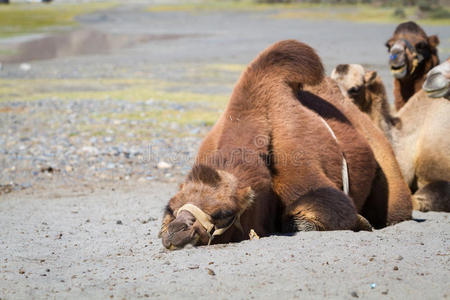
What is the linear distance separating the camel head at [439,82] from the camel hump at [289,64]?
1025 millimetres

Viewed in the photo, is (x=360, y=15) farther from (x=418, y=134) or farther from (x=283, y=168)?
(x=283, y=168)

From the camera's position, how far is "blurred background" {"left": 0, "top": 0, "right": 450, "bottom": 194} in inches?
433

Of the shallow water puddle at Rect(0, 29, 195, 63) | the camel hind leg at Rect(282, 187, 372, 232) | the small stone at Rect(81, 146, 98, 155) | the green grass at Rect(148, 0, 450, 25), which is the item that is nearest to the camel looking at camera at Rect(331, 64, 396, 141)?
the camel hind leg at Rect(282, 187, 372, 232)

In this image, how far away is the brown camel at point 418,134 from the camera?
25.6 feet

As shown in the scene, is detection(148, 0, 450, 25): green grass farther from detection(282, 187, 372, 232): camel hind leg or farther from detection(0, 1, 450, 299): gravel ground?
detection(282, 187, 372, 232): camel hind leg

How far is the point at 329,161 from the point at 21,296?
2.79 metres

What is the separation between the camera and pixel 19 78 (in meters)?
24.1

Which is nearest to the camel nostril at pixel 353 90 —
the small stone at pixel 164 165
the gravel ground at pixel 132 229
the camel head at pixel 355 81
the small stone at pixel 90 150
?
the camel head at pixel 355 81

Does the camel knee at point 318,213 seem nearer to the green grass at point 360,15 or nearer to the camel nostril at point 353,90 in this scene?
the camel nostril at point 353,90

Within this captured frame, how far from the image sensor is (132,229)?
254 inches

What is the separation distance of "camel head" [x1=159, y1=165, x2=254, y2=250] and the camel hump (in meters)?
1.43

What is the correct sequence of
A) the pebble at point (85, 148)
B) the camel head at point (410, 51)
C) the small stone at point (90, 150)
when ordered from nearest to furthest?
1. the camel head at point (410, 51)
2. the pebble at point (85, 148)
3. the small stone at point (90, 150)

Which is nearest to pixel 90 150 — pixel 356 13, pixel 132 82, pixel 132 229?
pixel 132 229

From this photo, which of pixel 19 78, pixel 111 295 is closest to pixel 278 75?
pixel 111 295
